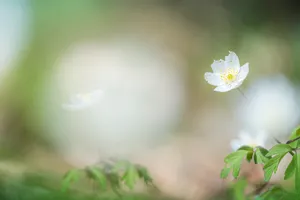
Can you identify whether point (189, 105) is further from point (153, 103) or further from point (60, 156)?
point (60, 156)

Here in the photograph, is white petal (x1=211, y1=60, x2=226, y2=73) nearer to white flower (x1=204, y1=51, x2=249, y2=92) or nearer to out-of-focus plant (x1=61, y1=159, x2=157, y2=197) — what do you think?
white flower (x1=204, y1=51, x2=249, y2=92)

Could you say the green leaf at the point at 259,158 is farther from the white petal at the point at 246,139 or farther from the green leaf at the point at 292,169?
the white petal at the point at 246,139

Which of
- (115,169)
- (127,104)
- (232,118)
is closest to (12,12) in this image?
(127,104)

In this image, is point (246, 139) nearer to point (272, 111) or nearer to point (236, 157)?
point (236, 157)

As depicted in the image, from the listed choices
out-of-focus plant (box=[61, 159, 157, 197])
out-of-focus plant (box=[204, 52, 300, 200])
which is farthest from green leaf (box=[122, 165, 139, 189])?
out-of-focus plant (box=[204, 52, 300, 200])

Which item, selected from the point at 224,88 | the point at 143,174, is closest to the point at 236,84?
the point at 224,88

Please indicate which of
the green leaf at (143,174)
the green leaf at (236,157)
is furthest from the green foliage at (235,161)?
the green leaf at (143,174)
